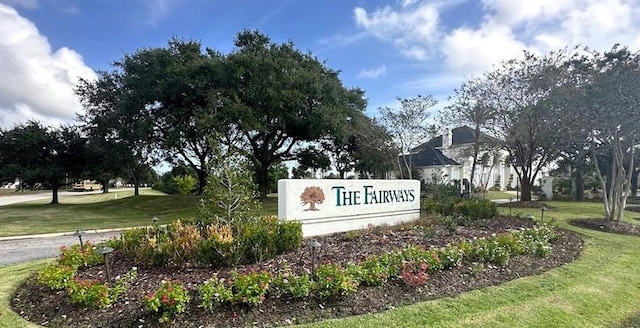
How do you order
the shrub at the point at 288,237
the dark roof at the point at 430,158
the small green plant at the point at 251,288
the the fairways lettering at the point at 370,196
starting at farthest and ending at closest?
the dark roof at the point at 430,158, the the fairways lettering at the point at 370,196, the shrub at the point at 288,237, the small green plant at the point at 251,288

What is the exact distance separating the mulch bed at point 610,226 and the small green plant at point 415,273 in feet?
27.6

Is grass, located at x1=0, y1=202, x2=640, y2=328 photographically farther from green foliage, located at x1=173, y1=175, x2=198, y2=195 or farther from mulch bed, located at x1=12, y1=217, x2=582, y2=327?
green foliage, located at x1=173, y1=175, x2=198, y2=195

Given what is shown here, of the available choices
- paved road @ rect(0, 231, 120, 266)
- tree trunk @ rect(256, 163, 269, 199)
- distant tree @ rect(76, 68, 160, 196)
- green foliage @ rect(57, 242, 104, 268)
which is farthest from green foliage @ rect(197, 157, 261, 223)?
tree trunk @ rect(256, 163, 269, 199)

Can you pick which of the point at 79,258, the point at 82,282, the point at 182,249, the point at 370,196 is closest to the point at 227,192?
the point at 182,249

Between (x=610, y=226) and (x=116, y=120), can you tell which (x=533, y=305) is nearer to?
(x=610, y=226)

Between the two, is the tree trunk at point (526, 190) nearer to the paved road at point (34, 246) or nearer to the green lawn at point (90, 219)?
the green lawn at point (90, 219)

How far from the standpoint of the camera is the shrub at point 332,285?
13.6ft

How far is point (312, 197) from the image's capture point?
8023 mm

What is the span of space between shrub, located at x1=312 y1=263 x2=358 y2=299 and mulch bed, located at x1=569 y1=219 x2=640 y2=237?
964 centimetres

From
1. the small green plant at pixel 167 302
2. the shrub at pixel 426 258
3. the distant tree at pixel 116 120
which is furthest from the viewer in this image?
the distant tree at pixel 116 120

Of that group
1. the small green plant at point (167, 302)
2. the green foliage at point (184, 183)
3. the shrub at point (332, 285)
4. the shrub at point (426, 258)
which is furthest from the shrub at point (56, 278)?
the green foliage at point (184, 183)

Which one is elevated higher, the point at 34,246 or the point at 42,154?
the point at 42,154

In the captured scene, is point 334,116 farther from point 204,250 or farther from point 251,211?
point 204,250

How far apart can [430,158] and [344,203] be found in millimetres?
28137
